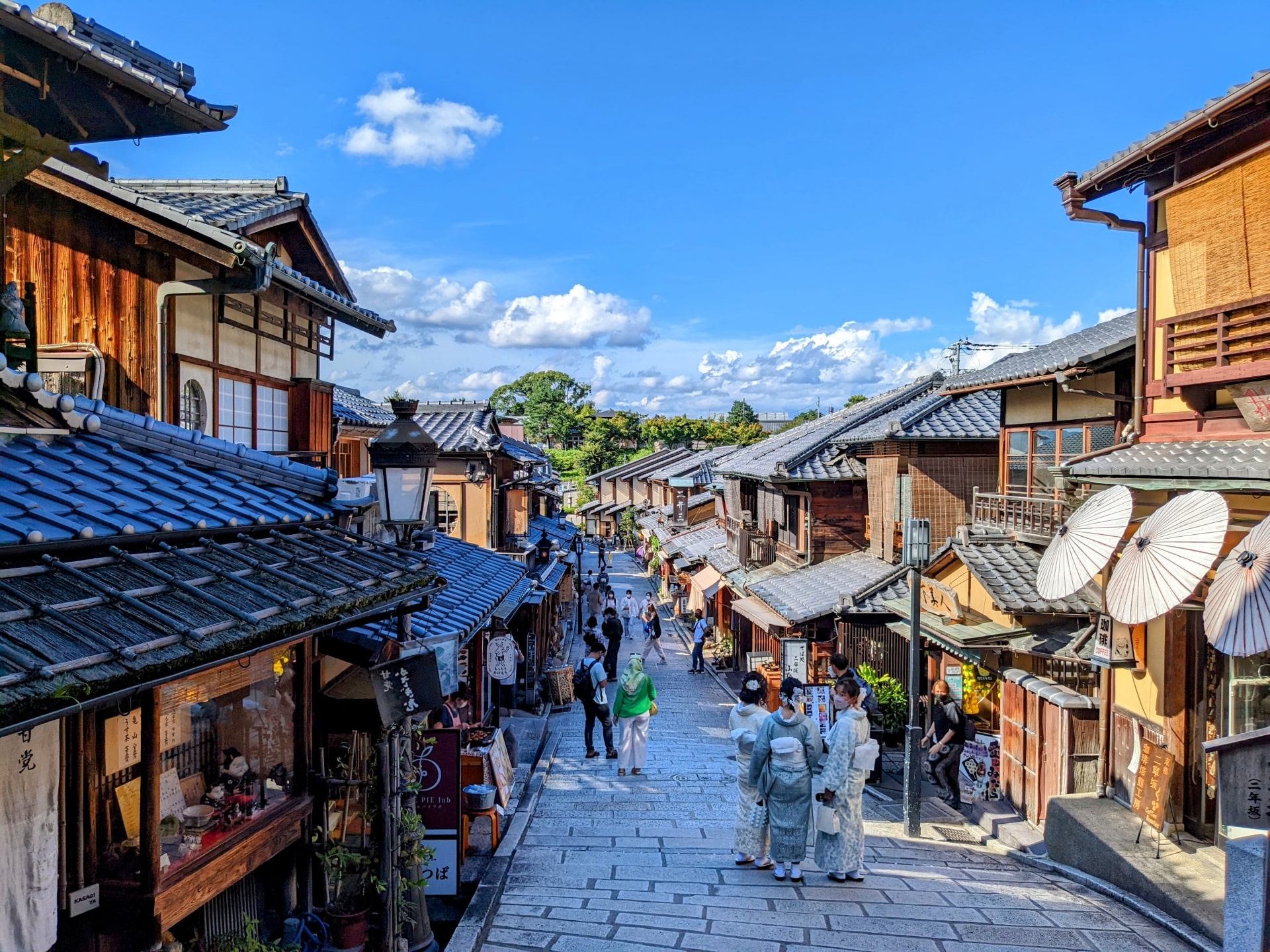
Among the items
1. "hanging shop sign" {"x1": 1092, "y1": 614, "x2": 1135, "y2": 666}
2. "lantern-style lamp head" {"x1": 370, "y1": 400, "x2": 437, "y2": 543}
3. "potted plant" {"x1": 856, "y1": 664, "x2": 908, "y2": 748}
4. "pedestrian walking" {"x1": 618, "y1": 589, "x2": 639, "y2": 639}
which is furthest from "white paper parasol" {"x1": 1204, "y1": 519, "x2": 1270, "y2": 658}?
"pedestrian walking" {"x1": 618, "y1": 589, "x2": 639, "y2": 639}

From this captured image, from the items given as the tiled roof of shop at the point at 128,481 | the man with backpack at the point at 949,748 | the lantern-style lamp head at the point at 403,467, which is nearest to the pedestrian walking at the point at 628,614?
the man with backpack at the point at 949,748

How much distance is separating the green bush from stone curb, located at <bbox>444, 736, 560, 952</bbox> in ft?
25.4

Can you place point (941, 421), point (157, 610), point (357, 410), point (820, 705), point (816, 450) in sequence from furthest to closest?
1. point (816, 450)
2. point (357, 410)
3. point (941, 421)
4. point (820, 705)
5. point (157, 610)

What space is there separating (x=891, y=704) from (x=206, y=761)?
13886mm

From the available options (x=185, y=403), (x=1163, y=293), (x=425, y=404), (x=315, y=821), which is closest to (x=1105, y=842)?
(x=1163, y=293)

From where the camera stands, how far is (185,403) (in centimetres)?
1002

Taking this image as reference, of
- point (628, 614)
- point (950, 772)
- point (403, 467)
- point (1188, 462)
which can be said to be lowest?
point (628, 614)

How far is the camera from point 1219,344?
925 centimetres

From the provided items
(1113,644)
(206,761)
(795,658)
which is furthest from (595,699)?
(206,761)

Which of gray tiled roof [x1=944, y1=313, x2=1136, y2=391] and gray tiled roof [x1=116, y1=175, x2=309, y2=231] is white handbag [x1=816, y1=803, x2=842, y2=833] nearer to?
gray tiled roof [x1=944, y1=313, x2=1136, y2=391]

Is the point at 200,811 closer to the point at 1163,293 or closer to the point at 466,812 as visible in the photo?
the point at 466,812

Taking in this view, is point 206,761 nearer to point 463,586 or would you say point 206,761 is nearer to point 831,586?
point 463,586

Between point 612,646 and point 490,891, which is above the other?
point 490,891

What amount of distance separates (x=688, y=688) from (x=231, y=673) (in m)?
20.1
